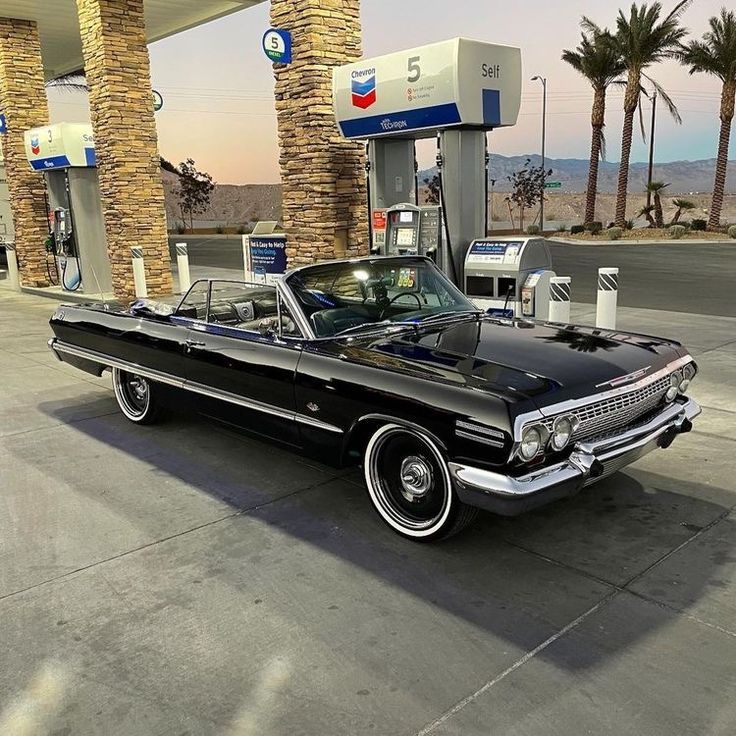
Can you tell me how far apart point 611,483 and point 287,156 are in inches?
280

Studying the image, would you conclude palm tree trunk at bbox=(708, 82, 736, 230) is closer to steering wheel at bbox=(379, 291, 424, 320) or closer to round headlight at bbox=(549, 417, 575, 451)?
steering wheel at bbox=(379, 291, 424, 320)

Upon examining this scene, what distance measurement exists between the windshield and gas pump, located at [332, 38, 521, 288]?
11.2ft

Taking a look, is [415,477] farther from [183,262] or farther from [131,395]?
[183,262]

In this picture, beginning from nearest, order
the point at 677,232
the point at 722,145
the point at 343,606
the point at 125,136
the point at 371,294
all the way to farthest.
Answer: the point at 343,606, the point at 371,294, the point at 125,136, the point at 677,232, the point at 722,145

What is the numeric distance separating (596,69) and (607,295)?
30384 millimetres

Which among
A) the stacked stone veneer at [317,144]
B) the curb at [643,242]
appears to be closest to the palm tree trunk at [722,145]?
the curb at [643,242]

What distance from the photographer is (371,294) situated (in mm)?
4770

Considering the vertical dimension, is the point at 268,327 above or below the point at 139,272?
above

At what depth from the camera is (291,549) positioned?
12.6 feet

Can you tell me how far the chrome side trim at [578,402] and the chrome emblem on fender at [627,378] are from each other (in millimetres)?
25

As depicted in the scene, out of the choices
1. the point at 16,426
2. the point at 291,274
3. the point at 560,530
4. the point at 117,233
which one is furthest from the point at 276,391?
the point at 117,233

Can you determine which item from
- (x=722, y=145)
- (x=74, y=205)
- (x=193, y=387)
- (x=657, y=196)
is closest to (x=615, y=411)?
(x=193, y=387)

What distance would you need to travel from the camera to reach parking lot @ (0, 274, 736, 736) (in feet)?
8.52

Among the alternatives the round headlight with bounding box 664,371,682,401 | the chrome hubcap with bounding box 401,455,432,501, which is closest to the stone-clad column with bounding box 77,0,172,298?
the chrome hubcap with bounding box 401,455,432,501
